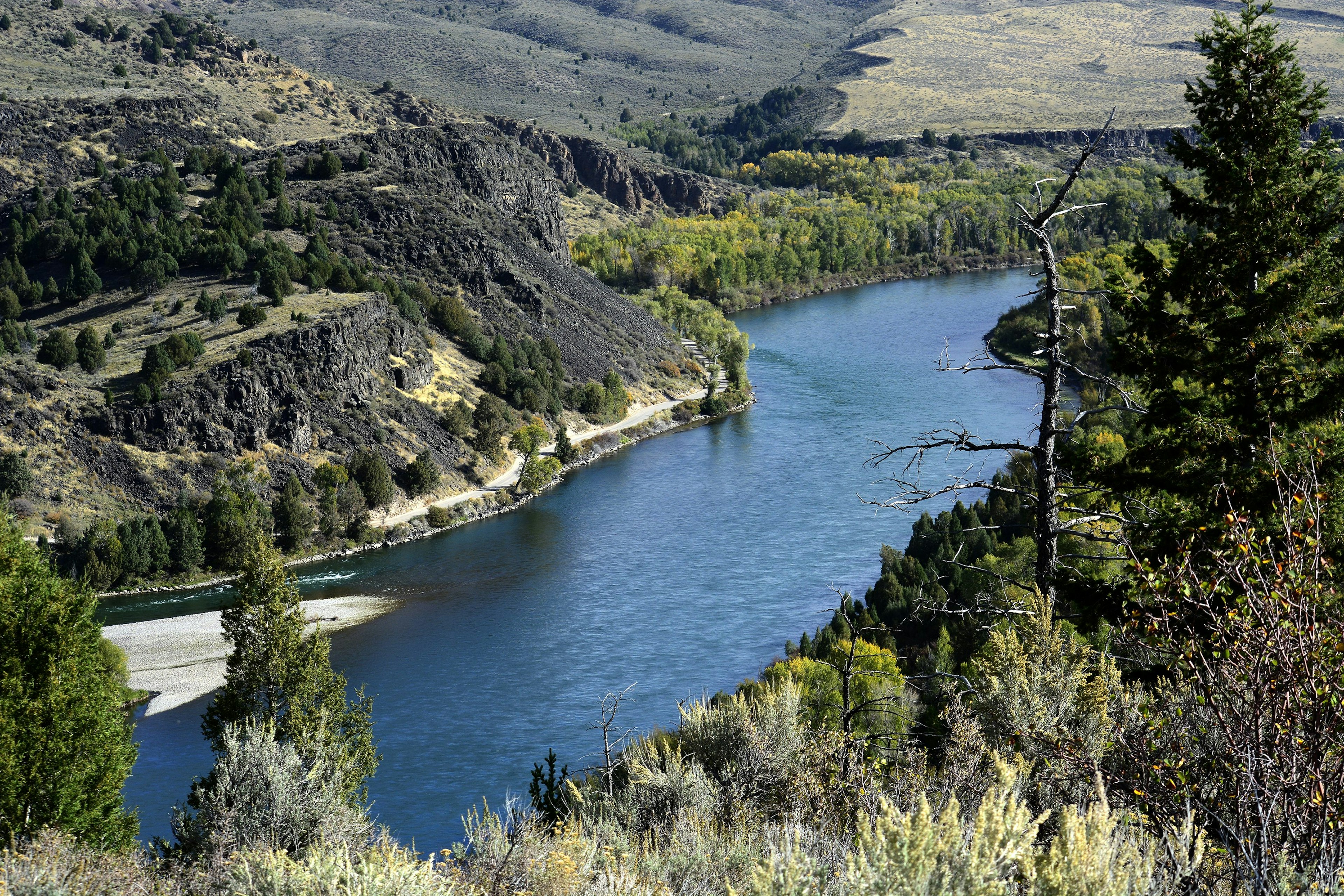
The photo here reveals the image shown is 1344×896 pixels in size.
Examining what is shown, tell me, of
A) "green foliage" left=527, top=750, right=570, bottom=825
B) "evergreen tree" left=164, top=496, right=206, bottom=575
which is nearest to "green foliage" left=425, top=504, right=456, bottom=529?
"evergreen tree" left=164, top=496, right=206, bottom=575

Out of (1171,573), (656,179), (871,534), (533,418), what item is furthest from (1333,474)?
(656,179)

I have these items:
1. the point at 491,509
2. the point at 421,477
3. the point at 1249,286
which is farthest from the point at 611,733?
the point at 421,477

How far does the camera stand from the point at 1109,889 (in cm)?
725

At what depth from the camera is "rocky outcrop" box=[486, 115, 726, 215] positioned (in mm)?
168250

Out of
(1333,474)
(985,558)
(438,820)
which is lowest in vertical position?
(438,820)

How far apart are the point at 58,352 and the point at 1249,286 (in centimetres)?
6037

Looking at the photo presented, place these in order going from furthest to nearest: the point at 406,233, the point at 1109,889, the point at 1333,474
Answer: the point at 406,233, the point at 1333,474, the point at 1109,889

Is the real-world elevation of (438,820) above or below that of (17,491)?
below

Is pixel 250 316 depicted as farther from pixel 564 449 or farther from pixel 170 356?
pixel 564 449

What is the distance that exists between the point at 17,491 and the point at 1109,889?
56203 millimetres

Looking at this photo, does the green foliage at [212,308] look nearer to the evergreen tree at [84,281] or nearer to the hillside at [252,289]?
the hillside at [252,289]

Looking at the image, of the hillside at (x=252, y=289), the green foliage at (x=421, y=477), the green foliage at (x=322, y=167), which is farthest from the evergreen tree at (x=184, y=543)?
the green foliage at (x=322, y=167)

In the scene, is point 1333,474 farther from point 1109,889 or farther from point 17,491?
point 17,491

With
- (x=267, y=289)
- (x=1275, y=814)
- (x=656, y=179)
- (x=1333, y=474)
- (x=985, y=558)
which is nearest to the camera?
(x=1275, y=814)
